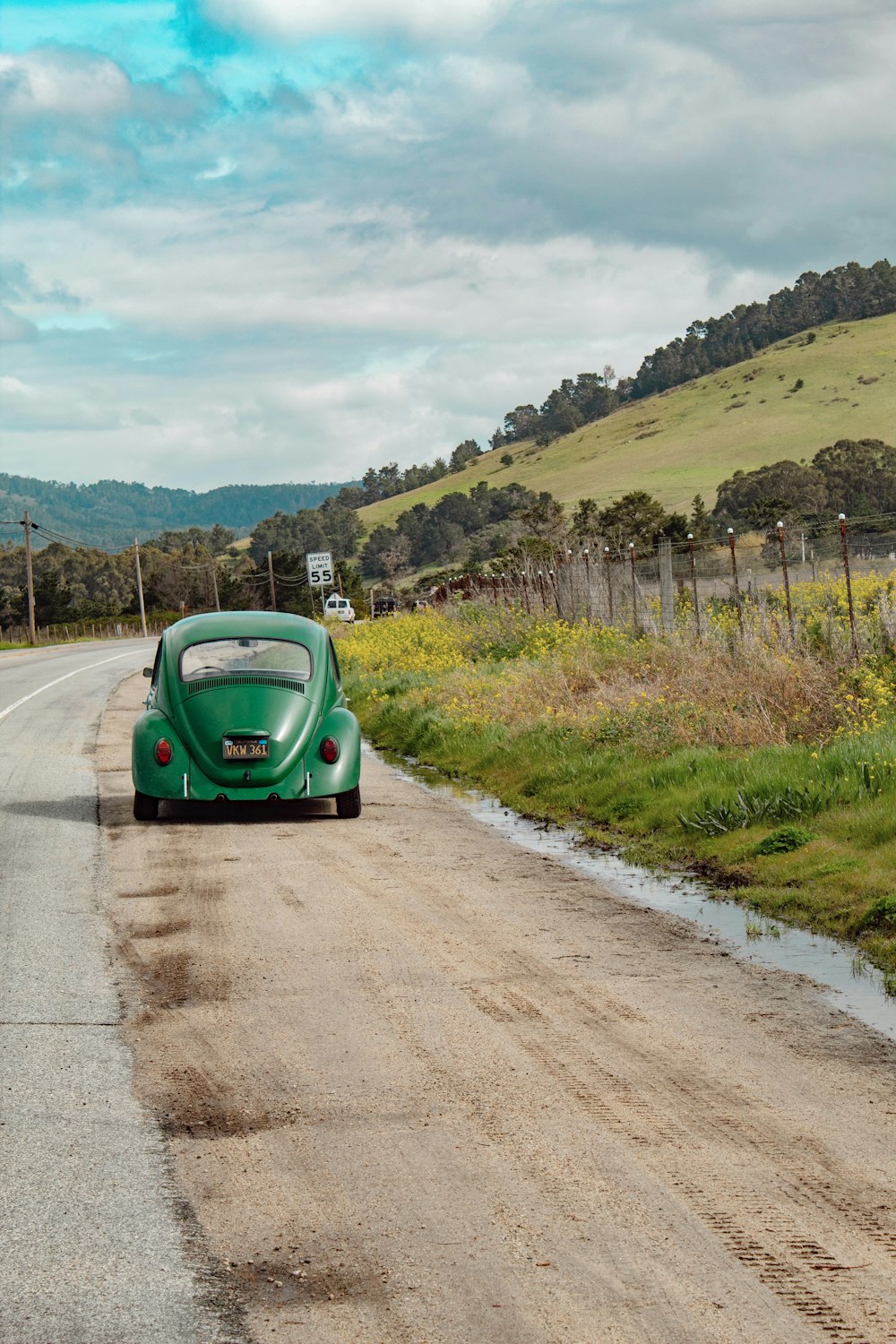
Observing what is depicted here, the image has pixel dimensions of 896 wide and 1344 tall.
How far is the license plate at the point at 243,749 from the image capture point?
12250mm

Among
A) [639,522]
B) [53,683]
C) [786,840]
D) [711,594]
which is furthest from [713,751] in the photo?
[639,522]

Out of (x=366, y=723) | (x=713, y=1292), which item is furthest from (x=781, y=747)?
(x=366, y=723)

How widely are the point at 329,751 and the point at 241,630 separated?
1.60m

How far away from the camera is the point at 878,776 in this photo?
10539 mm

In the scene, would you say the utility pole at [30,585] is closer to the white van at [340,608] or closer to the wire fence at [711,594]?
the white van at [340,608]

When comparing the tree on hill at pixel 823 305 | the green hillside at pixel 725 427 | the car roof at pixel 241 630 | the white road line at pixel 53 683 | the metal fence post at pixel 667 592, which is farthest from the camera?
the tree on hill at pixel 823 305

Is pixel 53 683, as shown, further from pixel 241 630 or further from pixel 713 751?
pixel 713 751

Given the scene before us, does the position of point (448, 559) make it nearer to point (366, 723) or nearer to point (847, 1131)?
point (366, 723)

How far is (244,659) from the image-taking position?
13.0 metres

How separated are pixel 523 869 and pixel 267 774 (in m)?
2.86

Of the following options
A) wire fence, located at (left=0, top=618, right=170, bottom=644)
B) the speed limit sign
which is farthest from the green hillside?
the speed limit sign

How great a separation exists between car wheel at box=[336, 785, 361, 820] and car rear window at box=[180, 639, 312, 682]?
110 centimetres

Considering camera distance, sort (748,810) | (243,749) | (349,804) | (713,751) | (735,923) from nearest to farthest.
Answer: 1. (735,923)
2. (748,810)
3. (243,749)
4. (349,804)
5. (713,751)

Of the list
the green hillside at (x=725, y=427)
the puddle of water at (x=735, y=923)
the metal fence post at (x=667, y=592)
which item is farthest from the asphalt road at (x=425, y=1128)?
the green hillside at (x=725, y=427)
